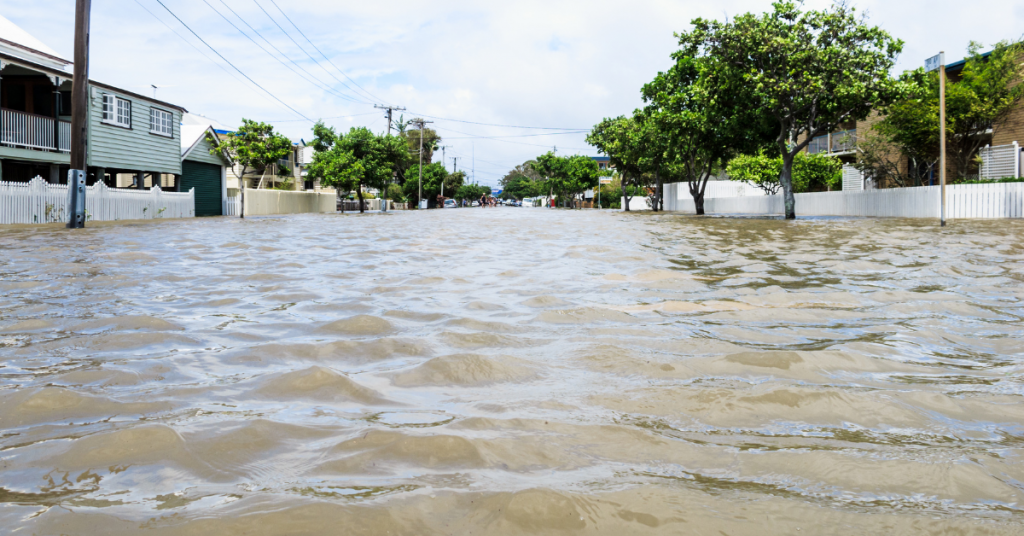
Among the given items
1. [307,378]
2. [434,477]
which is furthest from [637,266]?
[434,477]

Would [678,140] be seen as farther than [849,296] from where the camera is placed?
Yes

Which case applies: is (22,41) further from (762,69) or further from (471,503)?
(471,503)

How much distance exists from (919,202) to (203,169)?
3128 centimetres

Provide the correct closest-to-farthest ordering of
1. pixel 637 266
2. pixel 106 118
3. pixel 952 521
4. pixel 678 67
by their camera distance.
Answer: pixel 952 521 → pixel 637 266 → pixel 106 118 → pixel 678 67

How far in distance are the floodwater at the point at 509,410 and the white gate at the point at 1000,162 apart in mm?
27150

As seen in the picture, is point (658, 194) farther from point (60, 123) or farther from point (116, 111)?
point (60, 123)

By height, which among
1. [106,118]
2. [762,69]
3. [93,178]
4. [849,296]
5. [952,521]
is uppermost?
[762,69]

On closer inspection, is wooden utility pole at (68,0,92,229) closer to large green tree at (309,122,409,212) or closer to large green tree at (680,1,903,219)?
large green tree at (680,1,903,219)

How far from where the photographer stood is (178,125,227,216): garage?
32.8 metres

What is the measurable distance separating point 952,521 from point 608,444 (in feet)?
3.55

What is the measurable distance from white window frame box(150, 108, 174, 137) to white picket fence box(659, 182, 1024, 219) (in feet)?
97.9

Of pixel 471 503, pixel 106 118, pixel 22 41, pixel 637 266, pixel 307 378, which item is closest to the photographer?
pixel 471 503

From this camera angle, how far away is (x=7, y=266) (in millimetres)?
8070

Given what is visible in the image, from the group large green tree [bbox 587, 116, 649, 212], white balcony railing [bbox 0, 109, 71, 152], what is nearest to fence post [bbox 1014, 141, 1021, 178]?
large green tree [bbox 587, 116, 649, 212]
